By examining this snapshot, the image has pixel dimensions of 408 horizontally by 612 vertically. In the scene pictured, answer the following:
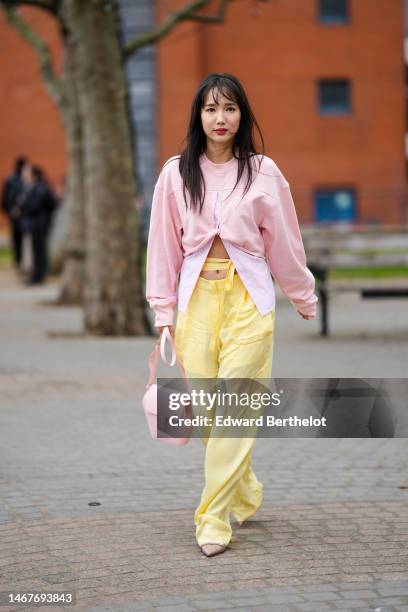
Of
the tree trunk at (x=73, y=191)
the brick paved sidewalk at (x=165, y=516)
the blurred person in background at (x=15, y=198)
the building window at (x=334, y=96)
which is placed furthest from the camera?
the building window at (x=334, y=96)

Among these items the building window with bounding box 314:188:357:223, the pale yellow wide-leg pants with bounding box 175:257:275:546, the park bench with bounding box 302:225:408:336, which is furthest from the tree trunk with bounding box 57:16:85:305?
the building window with bounding box 314:188:357:223

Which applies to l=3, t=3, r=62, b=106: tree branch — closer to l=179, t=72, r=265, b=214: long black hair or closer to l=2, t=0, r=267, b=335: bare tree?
l=2, t=0, r=267, b=335: bare tree

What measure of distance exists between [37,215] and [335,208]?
1421 cm

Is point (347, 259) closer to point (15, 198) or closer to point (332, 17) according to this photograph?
point (15, 198)

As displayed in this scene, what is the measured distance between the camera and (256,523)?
18.7ft

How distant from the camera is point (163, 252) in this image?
17.5 feet

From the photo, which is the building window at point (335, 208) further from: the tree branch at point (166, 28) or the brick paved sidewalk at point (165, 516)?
the brick paved sidewalk at point (165, 516)

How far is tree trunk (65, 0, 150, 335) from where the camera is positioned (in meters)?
13.7

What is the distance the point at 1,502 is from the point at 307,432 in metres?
1.93

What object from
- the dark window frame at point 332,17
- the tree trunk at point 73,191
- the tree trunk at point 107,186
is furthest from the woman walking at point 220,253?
the dark window frame at point 332,17

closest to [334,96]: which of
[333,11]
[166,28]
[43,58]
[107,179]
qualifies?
[333,11]

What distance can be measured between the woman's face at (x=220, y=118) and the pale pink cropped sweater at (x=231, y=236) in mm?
131

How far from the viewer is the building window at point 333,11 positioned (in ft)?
133

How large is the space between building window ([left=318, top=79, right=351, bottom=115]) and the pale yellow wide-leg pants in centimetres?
3665
